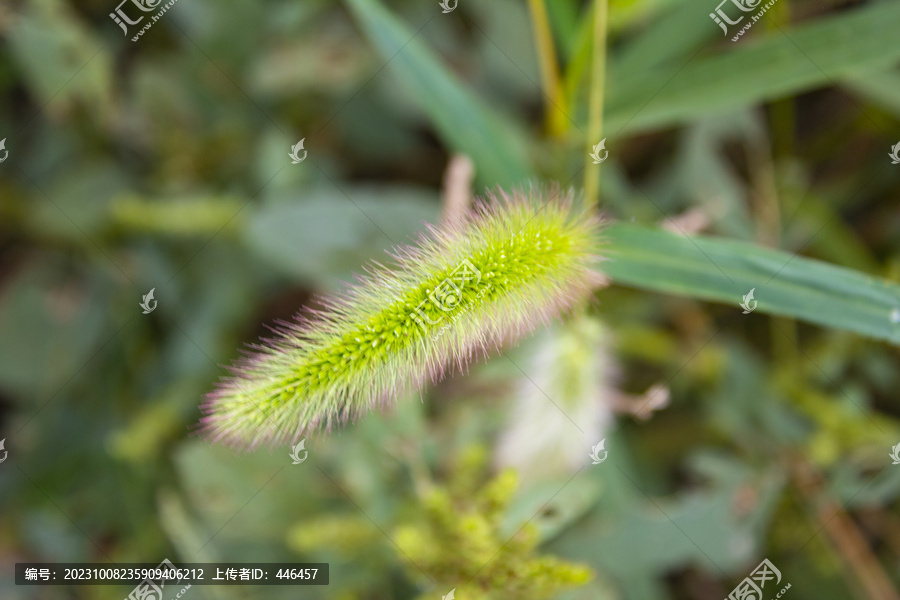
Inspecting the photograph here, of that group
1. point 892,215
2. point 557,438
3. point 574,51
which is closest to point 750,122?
point 892,215

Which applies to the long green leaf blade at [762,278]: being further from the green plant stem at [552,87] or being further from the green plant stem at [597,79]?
the green plant stem at [552,87]

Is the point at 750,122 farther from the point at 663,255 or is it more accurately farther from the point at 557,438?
the point at 557,438

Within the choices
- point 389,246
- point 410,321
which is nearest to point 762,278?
point 410,321

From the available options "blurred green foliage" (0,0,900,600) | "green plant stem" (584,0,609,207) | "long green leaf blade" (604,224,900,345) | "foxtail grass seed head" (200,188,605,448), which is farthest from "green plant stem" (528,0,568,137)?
"foxtail grass seed head" (200,188,605,448)

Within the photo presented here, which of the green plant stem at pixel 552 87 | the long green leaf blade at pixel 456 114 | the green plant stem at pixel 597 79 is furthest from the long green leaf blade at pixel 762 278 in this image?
the green plant stem at pixel 552 87

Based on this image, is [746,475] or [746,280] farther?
[746,475]

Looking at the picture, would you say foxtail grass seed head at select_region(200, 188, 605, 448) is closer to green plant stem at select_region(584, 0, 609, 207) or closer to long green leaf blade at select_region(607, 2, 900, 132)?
green plant stem at select_region(584, 0, 609, 207)
